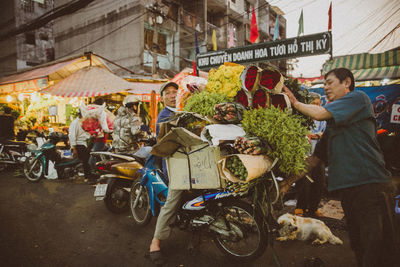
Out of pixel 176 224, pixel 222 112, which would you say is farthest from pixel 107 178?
pixel 222 112

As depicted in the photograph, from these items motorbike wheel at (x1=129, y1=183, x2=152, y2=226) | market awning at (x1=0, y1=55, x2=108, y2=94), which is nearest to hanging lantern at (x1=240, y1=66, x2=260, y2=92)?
motorbike wheel at (x1=129, y1=183, x2=152, y2=226)

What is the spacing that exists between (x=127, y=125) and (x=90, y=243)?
270 cm

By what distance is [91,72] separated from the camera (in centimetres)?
964

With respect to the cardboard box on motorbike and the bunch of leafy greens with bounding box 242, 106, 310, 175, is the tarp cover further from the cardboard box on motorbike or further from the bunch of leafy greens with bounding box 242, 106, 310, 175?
the cardboard box on motorbike

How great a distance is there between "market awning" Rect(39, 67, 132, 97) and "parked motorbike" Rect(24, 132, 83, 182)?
2544mm

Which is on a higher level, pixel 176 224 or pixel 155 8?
pixel 155 8

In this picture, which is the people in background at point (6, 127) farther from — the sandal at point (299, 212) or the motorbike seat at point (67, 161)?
the sandal at point (299, 212)

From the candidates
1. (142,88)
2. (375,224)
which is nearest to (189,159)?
(375,224)

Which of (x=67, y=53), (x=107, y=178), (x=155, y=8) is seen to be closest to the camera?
(x=107, y=178)

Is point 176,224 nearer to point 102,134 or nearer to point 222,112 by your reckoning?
point 222,112

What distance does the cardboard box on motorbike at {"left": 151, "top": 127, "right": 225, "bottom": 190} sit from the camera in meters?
2.11

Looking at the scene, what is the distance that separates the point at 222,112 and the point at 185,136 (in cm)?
44

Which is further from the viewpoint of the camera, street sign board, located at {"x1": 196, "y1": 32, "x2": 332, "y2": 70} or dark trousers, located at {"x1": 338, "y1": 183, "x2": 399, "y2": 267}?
street sign board, located at {"x1": 196, "y1": 32, "x2": 332, "y2": 70}

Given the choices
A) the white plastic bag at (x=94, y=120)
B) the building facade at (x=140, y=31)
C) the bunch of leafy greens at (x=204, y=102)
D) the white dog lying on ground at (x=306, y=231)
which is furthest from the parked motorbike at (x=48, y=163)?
the building facade at (x=140, y=31)
